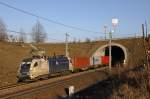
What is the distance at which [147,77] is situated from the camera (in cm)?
1975

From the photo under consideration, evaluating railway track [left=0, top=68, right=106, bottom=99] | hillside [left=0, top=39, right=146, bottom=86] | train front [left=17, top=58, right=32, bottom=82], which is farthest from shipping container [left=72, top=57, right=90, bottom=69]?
railway track [left=0, top=68, right=106, bottom=99]

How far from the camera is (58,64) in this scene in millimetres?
49781

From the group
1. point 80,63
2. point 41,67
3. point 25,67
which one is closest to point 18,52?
point 80,63

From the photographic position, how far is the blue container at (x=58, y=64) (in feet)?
156

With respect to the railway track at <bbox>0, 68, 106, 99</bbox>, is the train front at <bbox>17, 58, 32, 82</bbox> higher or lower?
higher

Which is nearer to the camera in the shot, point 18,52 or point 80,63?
point 80,63

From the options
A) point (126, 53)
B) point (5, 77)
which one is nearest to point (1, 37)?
point (126, 53)

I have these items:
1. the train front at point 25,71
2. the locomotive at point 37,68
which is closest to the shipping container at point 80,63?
the locomotive at point 37,68

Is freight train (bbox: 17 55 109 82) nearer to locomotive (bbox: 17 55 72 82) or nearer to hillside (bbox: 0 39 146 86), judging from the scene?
locomotive (bbox: 17 55 72 82)

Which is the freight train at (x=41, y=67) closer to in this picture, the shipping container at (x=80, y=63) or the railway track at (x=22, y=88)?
the railway track at (x=22, y=88)

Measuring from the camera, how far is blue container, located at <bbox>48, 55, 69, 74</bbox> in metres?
47.6

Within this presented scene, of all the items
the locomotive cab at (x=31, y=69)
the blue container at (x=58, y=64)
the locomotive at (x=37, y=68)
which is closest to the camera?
the locomotive cab at (x=31, y=69)

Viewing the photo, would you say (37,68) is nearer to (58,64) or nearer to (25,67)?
(25,67)

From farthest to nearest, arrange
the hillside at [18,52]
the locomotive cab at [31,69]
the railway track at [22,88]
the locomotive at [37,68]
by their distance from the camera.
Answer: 1. the hillside at [18,52]
2. the locomotive at [37,68]
3. the locomotive cab at [31,69]
4. the railway track at [22,88]
